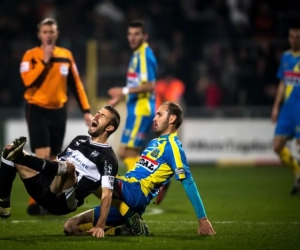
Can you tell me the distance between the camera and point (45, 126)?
32.8 feet

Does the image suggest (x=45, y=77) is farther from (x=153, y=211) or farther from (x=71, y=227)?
(x=71, y=227)

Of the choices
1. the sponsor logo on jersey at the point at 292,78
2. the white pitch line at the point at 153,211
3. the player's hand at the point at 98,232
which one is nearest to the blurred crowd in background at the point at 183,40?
the sponsor logo on jersey at the point at 292,78

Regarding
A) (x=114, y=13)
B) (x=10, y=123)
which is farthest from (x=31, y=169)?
(x=114, y=13)

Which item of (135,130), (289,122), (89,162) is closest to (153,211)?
(135,130)

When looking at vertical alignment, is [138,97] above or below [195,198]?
above

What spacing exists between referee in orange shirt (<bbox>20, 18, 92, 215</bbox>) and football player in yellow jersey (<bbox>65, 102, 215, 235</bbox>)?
Answer: 2.37m

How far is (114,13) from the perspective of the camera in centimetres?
1928

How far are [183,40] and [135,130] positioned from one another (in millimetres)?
8389

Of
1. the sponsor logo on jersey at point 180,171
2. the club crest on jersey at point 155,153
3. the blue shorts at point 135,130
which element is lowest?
the blue shorts at point 135,130

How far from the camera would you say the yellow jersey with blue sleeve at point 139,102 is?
1119cm

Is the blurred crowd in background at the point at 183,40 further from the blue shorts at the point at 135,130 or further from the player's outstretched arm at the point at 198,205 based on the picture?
the player's outstretched arm at the point at 198,205

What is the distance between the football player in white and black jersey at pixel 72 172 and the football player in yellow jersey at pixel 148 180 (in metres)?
0.21

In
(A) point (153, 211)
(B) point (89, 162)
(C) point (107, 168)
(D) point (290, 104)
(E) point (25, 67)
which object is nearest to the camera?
(C) point (107, 168)

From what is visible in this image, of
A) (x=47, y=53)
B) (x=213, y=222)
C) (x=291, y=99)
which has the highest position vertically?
(x=47, y=53)
